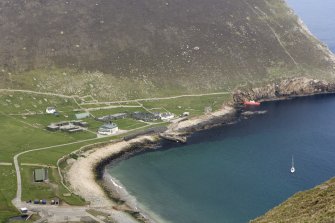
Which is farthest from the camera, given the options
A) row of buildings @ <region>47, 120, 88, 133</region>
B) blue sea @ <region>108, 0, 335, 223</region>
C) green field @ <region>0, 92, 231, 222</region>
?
row of buildings @ <region>47, 120, 88, 133</region>

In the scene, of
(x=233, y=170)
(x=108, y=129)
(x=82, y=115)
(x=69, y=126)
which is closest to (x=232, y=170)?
(x=233, y=170)

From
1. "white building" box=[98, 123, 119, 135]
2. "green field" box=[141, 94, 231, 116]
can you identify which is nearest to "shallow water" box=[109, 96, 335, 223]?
"white building" box=[98, 123, 119, 135]

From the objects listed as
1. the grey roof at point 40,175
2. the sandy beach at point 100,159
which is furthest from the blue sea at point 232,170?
the grey roof at point 40,175

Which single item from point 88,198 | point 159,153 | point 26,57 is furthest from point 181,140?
point 26,57

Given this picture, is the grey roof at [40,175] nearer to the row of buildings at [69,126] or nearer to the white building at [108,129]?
the row of buildings at [69,126]

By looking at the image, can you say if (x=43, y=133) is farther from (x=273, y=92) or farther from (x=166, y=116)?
(x=273, y=92)

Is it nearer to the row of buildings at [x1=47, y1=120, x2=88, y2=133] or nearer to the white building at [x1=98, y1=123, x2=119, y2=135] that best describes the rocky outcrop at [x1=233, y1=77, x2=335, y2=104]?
the white building at [x1=98, y1=123, x2=119, y2=135]

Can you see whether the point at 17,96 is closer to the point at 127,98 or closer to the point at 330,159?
the point at 127,98
